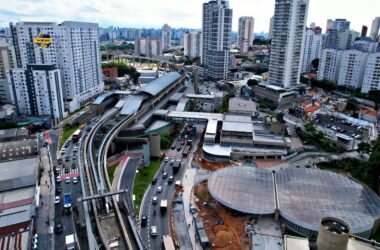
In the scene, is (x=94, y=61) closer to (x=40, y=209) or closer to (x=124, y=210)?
(x=40, y=209)

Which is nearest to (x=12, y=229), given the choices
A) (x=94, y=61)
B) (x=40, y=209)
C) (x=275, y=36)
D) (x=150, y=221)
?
(x=40, y=209)

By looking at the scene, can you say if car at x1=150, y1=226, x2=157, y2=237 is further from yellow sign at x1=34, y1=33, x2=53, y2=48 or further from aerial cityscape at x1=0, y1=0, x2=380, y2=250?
yellow sign at x1=34, y1=33, x2=53, y2=48

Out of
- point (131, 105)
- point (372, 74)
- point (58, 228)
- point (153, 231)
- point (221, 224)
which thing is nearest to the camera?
point (58, 228)

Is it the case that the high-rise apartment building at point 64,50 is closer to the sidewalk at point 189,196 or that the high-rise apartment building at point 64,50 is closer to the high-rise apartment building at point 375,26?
the sidewalk at point 189,196

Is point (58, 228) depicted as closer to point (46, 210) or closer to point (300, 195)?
point (46, 210)

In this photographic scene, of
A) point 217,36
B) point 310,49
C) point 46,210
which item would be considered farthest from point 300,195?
point 310,49

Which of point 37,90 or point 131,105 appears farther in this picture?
point 37,90

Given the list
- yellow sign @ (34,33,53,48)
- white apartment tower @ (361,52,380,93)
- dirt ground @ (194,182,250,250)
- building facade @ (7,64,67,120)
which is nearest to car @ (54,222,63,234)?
dirt ground @ (194,182,250,250)
